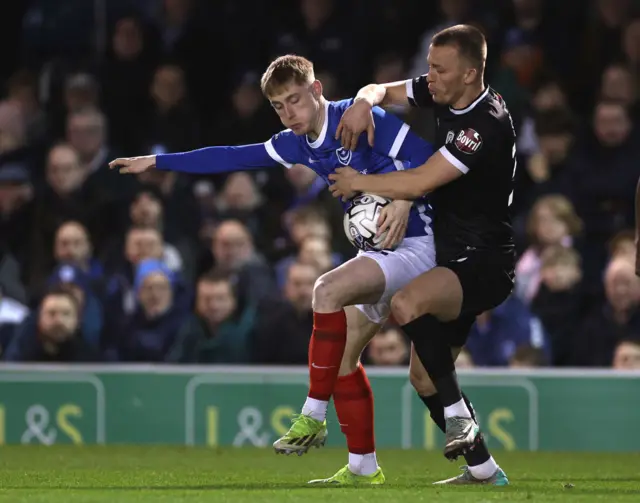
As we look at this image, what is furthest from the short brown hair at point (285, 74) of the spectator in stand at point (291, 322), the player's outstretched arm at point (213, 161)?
the spectator in stand at point (291, 322)

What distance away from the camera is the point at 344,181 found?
6730mm

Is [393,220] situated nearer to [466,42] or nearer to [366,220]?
[366,220]

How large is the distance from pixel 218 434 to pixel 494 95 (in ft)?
14.4

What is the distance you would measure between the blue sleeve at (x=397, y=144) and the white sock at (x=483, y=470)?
4.32ft

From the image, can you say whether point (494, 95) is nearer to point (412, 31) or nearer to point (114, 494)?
point (114, 494)

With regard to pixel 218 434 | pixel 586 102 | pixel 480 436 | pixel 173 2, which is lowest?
pixel 218 434

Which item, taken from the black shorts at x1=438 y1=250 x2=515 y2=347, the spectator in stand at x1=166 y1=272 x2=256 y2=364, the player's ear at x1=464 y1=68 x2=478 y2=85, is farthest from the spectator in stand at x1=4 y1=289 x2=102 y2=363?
the player's ear at x1=464 y1=68 x2=478 y2=85

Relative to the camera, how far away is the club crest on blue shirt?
270 inches

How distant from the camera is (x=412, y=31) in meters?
13.1

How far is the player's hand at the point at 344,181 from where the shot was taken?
22.0 ft

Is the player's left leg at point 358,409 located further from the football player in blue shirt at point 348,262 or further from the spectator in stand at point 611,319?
the spectator in stand at point 611,319

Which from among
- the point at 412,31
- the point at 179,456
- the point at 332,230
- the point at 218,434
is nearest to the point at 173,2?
the point at 412,31

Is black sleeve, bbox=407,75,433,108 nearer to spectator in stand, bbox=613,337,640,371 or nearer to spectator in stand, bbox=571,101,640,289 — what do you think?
spectator in stand, bbox=613,337,640,371

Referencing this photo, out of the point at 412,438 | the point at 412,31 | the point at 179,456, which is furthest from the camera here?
the point at 412,31
